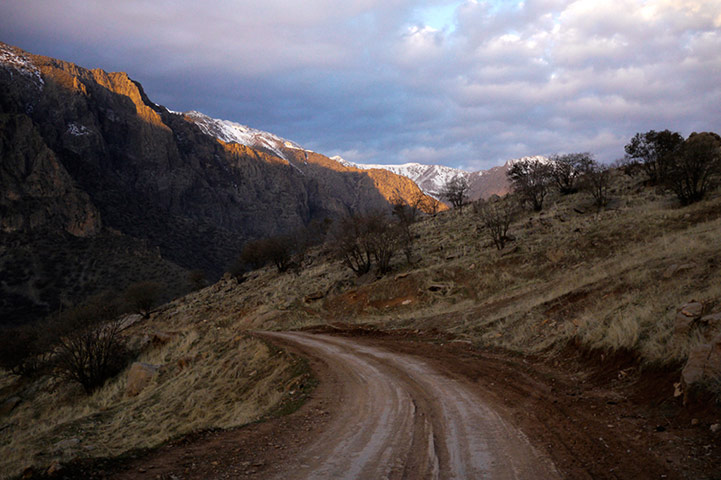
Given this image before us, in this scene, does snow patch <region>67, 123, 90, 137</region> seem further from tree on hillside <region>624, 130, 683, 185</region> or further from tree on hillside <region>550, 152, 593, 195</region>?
tree on hillside <region>624, 130, 683, 185</region>

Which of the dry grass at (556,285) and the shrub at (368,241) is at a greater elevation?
the shrub at (368,241)

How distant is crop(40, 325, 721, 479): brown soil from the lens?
4.54m

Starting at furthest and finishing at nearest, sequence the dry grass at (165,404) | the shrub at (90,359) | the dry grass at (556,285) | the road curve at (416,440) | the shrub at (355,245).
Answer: the shrub at (355,245)
the shrub at (90,359)
the dry grass at (556,285)
the dry grass at (165,404)
the road curve at (416,440)

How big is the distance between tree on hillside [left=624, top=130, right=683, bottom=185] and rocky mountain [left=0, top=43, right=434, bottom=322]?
30.2m

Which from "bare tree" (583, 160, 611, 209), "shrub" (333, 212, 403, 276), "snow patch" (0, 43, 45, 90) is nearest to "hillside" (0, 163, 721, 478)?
"shrub" (333, 212, 403, 276)

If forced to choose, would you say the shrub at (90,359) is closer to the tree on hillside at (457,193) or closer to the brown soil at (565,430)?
the brown soil at (565,430)

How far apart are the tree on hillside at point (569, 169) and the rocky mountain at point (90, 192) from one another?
25.1m

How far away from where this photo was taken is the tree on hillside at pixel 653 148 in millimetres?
38594

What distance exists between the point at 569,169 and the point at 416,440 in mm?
48832

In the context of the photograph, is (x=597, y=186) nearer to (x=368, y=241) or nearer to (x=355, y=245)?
(x=368, y=241)

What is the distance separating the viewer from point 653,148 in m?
41.1

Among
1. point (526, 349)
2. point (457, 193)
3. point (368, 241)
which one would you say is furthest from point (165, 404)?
point (457, 193)

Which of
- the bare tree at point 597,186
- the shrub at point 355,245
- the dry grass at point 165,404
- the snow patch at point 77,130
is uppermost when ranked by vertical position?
the snow patch at point 77,130

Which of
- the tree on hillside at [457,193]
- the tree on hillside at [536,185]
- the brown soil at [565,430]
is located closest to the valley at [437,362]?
the brown soil at [565,430]
